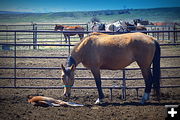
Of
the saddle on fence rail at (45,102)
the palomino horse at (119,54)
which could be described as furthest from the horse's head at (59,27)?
the saddle on fence rail at (45,102)

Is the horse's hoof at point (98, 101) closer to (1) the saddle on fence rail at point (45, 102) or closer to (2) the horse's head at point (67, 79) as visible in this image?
(1) the saddle on fence rail at point (45, 102)

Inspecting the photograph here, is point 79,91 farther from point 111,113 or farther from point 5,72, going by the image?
point 5,72

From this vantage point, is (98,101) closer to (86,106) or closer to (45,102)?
(86,106)

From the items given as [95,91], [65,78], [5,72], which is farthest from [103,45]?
[5,72]

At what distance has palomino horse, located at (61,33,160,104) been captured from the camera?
6.39 meters

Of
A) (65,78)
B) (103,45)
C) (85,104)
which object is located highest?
(103,45)

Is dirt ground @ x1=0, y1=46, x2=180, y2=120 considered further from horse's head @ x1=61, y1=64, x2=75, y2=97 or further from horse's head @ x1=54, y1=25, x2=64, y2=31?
horse's head @ x1=54, y1=25, x2=64, y2=31

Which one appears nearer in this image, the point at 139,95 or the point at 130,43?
the point at 130,43

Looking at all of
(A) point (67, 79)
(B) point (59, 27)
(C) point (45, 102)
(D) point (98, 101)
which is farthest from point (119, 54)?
(B) point (59, 27)

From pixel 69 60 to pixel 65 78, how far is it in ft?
1.70

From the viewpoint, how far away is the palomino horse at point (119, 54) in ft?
21.0

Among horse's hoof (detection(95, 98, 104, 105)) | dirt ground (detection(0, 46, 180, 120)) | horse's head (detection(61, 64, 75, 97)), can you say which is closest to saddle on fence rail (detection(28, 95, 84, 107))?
dirt ground (detection(0, 46, 180, 120))

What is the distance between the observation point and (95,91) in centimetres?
767

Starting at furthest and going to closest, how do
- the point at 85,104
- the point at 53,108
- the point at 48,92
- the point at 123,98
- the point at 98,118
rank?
the point at 48,92, the point at 123,98, the point at 85,104, the point at 53,108, the point at 98,118
